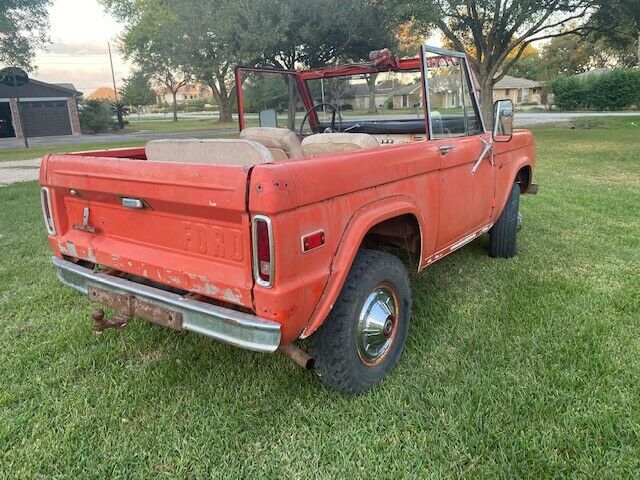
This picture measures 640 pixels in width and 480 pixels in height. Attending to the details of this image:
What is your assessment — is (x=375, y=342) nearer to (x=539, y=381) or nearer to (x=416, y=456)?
(x=416, y=456)

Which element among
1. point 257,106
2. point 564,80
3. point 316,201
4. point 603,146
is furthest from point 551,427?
point 564,80

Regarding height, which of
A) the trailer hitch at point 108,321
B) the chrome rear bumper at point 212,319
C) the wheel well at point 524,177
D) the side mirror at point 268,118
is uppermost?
the side mirror at point 268,118

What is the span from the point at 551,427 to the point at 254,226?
172 centimetres

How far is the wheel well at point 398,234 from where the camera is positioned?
303cm

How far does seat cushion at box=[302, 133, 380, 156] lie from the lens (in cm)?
301

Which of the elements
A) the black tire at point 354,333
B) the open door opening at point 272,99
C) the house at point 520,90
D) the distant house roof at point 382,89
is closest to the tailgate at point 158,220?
the black tire at point 354,333

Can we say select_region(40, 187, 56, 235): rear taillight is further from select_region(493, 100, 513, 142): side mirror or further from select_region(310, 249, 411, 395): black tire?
select_region(493, 100, 513, 142): side mirror

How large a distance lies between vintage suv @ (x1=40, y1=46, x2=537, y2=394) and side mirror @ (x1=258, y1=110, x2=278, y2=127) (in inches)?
51.7

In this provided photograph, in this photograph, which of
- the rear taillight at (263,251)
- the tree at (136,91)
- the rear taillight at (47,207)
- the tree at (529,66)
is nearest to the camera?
the rear taillight at (263,251)

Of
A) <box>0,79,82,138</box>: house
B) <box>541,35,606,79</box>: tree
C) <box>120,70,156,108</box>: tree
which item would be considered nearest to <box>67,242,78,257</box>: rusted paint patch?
<box>0,79,82,138</box>: house

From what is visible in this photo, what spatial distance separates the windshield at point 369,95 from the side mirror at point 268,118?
432mm

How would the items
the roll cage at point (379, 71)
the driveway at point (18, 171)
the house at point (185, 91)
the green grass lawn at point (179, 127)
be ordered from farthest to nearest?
1. the house at point (185, 91)
2. the green grass lawn at point (179, 127)
3. the driveway at point (18, 171)
4. the roll cage at point (379, 71)

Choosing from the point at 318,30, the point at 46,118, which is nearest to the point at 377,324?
the point at 318,30

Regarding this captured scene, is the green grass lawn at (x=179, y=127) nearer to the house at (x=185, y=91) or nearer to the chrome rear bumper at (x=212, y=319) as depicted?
the house at (x=185, y=91)
